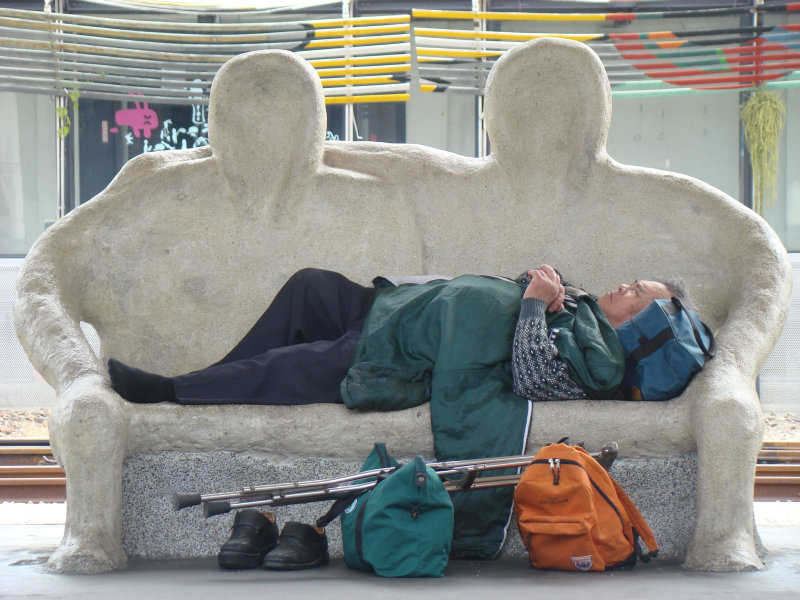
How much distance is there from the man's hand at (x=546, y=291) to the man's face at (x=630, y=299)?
0.96 ft

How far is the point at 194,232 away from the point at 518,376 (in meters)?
1.43

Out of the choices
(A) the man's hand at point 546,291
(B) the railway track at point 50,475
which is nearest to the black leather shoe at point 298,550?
(A) the man's hand at point 546,291

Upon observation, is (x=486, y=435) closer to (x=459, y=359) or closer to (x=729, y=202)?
(x=459, y=359)

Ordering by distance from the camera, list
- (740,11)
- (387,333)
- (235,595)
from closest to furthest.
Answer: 1. (235,595)
2. (387,333)
3. (740,11)

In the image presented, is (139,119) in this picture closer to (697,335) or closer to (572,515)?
(697,335)

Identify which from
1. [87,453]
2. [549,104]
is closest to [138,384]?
[87,453]

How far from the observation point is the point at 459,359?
3.04 m

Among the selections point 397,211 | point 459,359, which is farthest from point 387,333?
point 397,211

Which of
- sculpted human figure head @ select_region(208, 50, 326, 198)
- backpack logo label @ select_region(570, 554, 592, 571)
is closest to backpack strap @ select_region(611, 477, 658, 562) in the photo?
backpack logo label @ select_region(570, 554, 592, 571)

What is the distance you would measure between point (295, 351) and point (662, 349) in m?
1.11

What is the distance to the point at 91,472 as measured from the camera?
288 centimetres

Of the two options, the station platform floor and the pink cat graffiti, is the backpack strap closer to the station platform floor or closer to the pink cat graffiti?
the station platform floor

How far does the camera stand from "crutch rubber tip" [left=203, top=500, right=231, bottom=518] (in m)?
2.69

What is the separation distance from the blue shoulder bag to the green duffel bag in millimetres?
832
